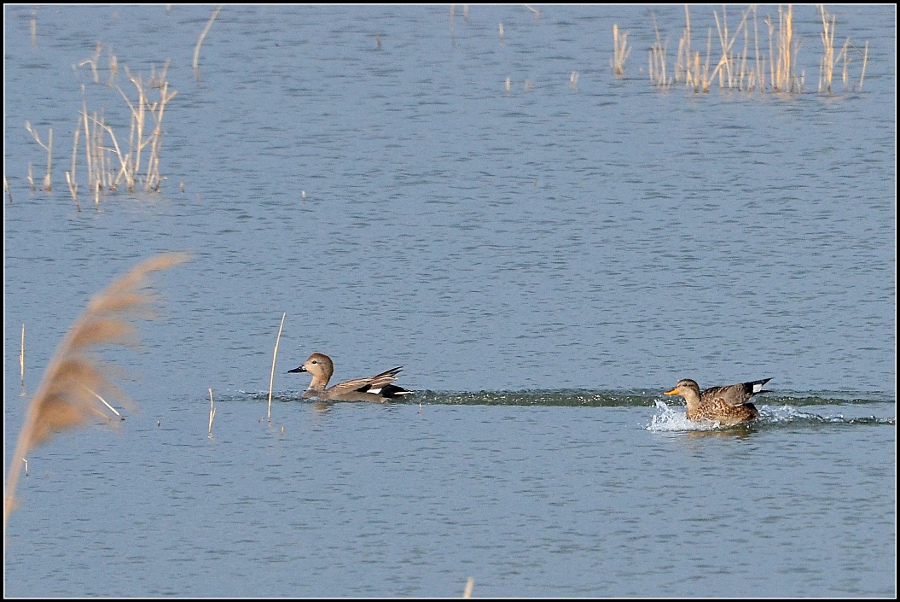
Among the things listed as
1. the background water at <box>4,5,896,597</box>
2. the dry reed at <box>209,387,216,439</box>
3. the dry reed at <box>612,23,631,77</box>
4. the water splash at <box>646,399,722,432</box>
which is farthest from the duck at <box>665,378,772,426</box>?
the dry reed at <box>612,23,631,77</box>

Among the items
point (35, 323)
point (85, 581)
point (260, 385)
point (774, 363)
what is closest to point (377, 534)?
point (85, 581)

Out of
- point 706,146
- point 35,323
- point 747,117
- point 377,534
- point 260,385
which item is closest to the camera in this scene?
point 377,534

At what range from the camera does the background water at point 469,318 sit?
9.81 m

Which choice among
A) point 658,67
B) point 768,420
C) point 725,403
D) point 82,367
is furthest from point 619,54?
point 82,367

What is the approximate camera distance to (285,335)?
49.8 ft

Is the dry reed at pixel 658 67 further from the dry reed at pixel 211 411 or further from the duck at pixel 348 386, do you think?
the dry reed at pixel 211 411

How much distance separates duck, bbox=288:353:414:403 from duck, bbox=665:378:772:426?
223cm

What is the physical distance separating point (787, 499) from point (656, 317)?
4.89m

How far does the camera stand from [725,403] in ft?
41.0

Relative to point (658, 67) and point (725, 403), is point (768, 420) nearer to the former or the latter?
point (725, 403)

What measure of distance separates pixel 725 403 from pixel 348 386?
122 inches

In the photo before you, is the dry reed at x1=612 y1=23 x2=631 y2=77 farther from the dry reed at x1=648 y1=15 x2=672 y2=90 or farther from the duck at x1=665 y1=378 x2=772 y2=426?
the duck at x1=665 y1=378 x2=772 y2=426

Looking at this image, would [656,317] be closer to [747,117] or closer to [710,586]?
[710,586]

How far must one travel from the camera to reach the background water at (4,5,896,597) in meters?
9.81
